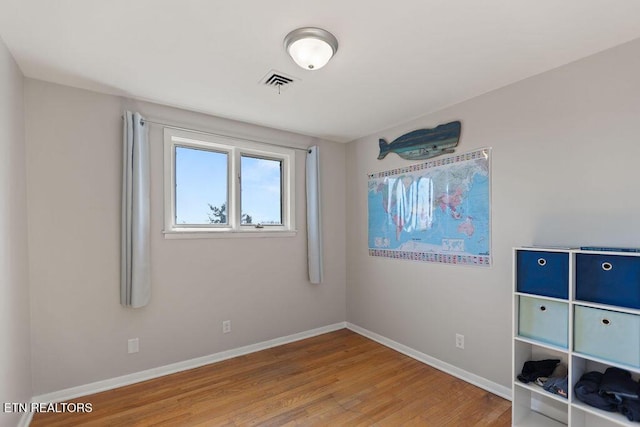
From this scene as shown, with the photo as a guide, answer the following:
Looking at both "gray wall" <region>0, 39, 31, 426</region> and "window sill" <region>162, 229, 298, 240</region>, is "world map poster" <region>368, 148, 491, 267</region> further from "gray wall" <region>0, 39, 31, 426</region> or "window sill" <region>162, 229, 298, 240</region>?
"gray wall" <region>0, 39, 31, 426</region>

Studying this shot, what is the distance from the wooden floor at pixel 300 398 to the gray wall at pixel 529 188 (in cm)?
36

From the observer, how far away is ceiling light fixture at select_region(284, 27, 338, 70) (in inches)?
66.6

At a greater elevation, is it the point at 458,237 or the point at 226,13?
the point at 226,13

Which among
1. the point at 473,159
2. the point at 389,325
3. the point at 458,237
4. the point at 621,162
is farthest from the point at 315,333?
the point at 621,162

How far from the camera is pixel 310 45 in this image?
172cm

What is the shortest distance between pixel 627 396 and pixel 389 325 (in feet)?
6.45

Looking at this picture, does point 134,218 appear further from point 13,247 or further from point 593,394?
point 593,394

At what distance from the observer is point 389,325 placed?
333cm

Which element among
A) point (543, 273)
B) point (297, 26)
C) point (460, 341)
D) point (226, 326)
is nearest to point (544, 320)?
point (543, 273)

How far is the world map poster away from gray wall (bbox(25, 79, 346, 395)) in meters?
1.45

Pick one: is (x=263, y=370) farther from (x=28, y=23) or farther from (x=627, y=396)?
(x=28, y=23)

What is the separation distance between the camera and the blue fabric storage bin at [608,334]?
5.14ft

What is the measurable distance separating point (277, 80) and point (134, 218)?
1.59 m

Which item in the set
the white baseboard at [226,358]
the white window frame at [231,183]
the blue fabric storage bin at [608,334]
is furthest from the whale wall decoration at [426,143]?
the white baseboard at [226,358]
